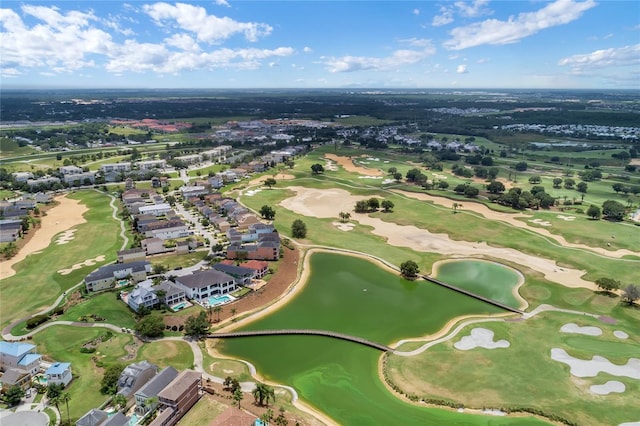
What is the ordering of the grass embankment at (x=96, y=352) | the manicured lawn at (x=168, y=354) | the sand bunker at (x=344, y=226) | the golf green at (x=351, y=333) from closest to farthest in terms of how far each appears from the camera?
1. the golf green at (x=351, y=333)
2. the grass embankment at (x=96, y=352)
3. the manicured lawn at (x=168, y=354)
4. the sand bunker at (x=344, y=226)

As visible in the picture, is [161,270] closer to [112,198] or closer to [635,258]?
[112,198]

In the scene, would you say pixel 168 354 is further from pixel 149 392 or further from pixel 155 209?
pixel 155 209

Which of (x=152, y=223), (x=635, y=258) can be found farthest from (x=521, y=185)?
(x=152, y=223)

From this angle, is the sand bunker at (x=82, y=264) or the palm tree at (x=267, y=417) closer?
the palm tree at (x=267, y=417)

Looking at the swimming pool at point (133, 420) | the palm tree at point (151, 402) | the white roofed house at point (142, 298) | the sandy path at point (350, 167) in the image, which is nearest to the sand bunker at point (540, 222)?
the sandy path at point (350, 167)

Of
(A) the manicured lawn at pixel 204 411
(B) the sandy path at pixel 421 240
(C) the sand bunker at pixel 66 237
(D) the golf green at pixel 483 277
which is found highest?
(A) the manicured lawn at pixel 204 411

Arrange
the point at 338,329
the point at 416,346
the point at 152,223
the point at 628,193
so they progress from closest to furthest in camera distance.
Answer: the point at 416,346, the point at 338,329, the point at 152,223, the point at 628,193

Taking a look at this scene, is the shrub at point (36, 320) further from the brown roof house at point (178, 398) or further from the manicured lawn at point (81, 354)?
the brown roof house at point (178, 398)
